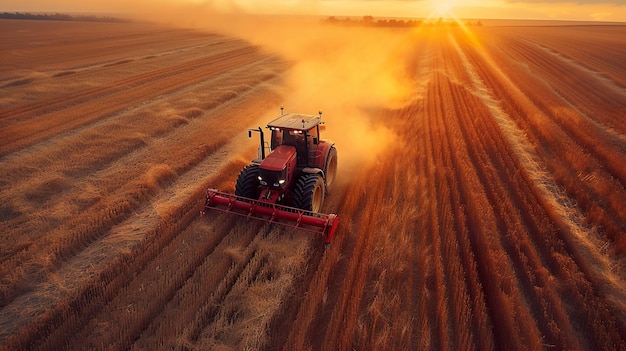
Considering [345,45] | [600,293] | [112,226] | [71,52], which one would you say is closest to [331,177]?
[112,226]

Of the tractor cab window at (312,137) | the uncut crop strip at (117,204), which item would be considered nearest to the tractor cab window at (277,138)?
the tractor cab window at (312,137)

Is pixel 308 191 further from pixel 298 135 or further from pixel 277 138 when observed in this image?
pixel 277 138

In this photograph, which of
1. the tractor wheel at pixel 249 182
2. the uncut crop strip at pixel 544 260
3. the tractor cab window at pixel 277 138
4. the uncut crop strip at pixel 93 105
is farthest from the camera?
the uncut crop strip at pixel 93 105

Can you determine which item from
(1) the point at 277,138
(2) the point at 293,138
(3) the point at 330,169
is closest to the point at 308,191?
(2) the point at 293,138

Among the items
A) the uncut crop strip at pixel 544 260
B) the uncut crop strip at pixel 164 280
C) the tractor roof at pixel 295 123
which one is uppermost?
the tractor roof at pixel 295 123

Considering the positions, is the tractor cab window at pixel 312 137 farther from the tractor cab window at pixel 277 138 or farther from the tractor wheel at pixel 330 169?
the tractor cab window at pixel 277 138

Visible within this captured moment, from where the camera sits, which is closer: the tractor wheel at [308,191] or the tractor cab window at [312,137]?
the tractor wheel at [308,191]

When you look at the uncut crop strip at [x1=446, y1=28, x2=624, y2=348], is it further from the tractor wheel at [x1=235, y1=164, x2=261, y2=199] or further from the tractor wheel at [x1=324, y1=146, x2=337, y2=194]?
the tractor wheel at [x1=235, y1=164, x2=261, y2=199]
